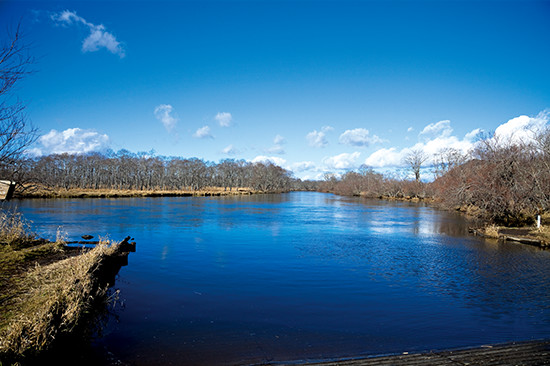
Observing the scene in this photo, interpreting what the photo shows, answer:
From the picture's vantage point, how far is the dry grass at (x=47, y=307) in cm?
480

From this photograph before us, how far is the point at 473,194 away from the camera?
2781 centimetres

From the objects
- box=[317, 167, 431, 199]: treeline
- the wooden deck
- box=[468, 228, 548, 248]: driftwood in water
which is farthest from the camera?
box=[317, 167, 431, 199]: treeline

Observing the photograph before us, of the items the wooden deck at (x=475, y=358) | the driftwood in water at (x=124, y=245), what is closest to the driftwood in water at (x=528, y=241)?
the wooden deck at (x=475, y=358)

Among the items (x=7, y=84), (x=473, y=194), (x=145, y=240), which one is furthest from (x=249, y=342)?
(x=473, y=194)

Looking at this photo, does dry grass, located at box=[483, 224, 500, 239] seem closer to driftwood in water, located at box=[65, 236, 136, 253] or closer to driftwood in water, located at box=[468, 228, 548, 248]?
driftwood in water, located at box=[468, 228, 548, 248]

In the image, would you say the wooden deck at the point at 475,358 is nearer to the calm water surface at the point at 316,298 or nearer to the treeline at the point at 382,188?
the calm water surface at the point at 316,298

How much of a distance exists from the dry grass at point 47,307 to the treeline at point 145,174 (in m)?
97.5

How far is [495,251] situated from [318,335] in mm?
14855

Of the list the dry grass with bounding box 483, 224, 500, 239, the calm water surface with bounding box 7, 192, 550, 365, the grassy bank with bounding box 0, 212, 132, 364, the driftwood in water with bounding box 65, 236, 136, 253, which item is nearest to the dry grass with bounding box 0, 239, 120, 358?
the grassy bank with bounding box 0, 212, 132, 364

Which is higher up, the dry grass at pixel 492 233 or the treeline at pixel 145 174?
the treeline at pixel 145 174

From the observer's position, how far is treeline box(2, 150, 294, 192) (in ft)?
341

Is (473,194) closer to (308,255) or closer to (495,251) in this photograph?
(495,251)

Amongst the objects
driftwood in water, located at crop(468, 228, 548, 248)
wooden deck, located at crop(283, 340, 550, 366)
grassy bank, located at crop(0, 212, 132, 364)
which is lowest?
wooden deck, located at crop(283, 340, 550, 366)

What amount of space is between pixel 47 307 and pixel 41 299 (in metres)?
0.77
